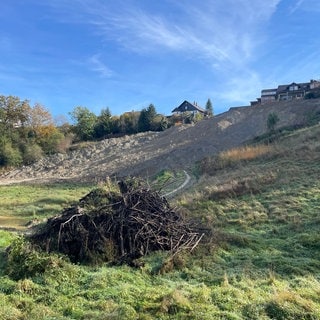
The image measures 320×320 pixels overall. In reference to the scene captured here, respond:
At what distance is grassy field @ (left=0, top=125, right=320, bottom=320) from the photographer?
21.5 ft

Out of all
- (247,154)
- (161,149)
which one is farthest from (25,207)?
(161,149)

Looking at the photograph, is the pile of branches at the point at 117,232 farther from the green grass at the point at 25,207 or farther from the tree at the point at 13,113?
the tree at the point at 13,113

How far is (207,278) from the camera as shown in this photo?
8.63m

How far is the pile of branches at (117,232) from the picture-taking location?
9.70m

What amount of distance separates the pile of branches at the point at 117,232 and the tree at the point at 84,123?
53520 mm

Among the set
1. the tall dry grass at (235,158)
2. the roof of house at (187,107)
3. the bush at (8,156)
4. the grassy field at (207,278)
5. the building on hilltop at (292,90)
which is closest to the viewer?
the grassy field at (207,278)

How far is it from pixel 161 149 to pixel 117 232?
3665 cm

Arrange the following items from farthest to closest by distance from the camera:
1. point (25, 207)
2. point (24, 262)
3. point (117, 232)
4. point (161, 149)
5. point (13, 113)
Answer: point (13, 113), point (161, 149), point (25, 207), point (117, 232), point (24, 262)

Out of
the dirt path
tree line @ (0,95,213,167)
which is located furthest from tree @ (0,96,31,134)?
the dirt path

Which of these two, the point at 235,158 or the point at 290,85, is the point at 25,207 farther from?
the point at 290,85

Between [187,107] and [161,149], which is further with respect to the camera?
[187,107]

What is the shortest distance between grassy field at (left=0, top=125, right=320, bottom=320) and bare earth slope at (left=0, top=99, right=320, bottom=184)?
901 inches

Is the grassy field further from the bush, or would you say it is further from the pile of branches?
the bush

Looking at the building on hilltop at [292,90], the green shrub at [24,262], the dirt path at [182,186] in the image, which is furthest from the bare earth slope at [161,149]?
the green shrub at [24,262]
